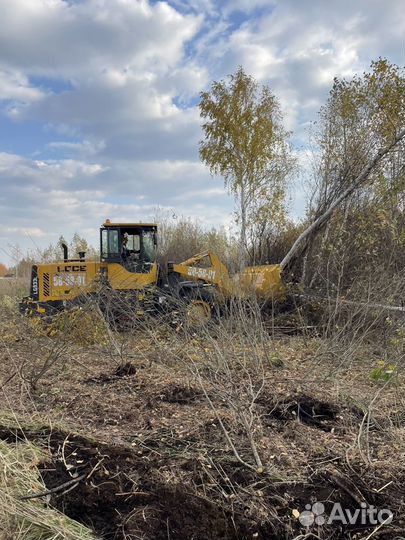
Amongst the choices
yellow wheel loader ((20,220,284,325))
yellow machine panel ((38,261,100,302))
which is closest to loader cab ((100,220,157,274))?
yellow wheel loader ((20,220,284,325))

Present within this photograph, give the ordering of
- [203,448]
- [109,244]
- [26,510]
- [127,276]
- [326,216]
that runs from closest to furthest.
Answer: [26,510]
[203,448]
[127,276]
[109,244]
[326,216]

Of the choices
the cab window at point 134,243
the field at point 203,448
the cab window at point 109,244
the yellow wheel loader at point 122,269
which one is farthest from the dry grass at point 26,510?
the cab window at point 134,243

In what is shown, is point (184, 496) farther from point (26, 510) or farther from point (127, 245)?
point (127, 245)

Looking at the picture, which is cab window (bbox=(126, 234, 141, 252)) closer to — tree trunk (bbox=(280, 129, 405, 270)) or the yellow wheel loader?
the yellow wheel loader

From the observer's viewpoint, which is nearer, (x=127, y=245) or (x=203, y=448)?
(x=203, y=448)

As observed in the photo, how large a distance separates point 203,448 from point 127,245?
8122mm

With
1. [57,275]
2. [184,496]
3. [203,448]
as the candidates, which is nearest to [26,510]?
[184,496]

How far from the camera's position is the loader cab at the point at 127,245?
10914 mm

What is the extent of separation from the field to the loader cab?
17.3ft

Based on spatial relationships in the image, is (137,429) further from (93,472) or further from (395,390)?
(395,390)

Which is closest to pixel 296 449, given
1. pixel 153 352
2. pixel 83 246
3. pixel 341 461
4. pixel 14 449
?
pixel 341 461

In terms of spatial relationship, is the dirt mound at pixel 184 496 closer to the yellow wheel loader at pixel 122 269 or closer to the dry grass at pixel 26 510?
the dry grass at pixel 26 510

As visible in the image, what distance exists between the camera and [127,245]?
11086mm

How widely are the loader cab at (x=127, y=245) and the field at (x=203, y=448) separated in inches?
208
